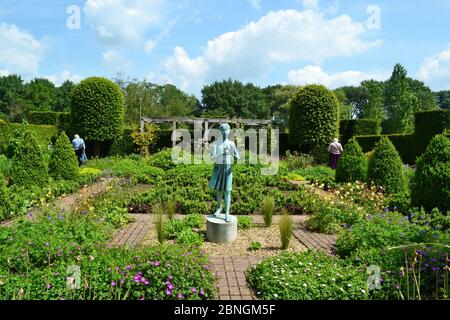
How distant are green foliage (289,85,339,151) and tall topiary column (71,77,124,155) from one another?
969 cm

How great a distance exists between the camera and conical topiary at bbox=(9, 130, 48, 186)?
986 centimetres

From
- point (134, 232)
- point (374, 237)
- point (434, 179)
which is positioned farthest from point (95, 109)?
point (374, 237)

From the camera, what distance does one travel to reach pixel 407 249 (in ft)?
14.8

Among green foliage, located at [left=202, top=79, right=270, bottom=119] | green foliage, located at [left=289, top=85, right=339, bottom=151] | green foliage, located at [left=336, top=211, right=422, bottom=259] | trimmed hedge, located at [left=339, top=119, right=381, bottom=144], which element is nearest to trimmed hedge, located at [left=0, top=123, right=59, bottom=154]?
green foliage, located at [left=289, top=85, right=339, bottom=151]

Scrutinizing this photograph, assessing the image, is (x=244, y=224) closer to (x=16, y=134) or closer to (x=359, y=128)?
(x=16, y=134)

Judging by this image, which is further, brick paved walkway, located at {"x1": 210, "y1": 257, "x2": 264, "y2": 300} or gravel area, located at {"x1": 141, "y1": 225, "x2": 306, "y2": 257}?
gravel area, located at {"x1": 141, "y1": 225, "x2": 306, "y2": 257}

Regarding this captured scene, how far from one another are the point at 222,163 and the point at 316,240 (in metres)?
2.04

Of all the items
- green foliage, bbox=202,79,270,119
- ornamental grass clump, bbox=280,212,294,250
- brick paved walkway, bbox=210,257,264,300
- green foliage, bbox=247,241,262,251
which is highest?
green foliage, bbox=202,79,270,119

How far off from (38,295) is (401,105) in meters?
37.7

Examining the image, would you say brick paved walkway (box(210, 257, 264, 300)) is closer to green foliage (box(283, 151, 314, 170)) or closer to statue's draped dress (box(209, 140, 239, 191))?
statue's draped dress (box(209, 140, 239, 191))

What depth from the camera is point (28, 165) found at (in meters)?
9.96

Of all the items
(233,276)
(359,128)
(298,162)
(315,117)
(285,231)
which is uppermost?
(315,117)
